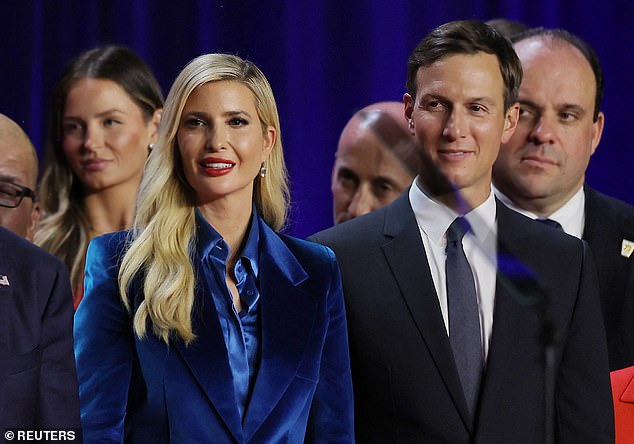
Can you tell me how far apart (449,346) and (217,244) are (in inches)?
17.4

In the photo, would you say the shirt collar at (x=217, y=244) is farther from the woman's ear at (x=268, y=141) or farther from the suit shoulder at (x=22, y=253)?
the suit shoulder at (x=22, y=253)

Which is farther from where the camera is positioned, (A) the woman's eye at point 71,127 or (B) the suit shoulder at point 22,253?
(A) the woman's eye at point 71,127

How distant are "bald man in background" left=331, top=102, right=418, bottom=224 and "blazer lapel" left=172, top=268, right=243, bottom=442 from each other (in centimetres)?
83

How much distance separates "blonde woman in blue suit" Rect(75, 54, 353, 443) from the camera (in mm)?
2072

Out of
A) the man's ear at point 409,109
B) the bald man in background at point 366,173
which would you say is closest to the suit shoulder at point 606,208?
the bald man in background at point 366,173

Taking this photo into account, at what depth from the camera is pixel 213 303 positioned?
7.05 ft

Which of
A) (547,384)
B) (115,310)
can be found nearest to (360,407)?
(547,384)

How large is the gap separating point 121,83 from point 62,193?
294 millimetres

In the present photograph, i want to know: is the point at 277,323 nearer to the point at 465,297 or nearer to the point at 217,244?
the point at 217,244

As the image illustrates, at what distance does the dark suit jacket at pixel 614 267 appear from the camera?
2.58 metres

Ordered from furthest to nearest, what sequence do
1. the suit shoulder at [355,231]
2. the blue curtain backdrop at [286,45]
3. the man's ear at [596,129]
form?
the blue curtain backdrop at [286,45] < the man's ear at [596,129] < the suit shoulder at [355,231]

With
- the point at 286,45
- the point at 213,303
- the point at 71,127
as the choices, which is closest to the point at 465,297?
the point at 213,303

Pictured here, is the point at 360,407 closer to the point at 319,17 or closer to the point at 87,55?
the point at 87,55

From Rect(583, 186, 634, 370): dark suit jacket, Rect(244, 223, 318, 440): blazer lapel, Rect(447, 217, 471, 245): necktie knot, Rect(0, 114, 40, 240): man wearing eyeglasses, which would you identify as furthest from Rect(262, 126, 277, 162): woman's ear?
Rect(583, 186, 634, 370): dark suit jacket
